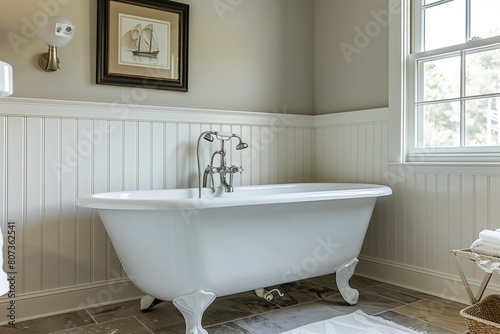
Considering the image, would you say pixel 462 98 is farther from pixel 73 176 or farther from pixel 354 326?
pixel 73 176

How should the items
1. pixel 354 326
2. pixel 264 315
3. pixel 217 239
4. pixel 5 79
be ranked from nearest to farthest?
pixel 5 79 → pixel 217 239 → pixel 354 326 → pixel 264 315

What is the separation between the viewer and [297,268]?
2141 millimetres

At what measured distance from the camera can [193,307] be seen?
1842mm

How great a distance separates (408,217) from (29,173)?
219 centimetres

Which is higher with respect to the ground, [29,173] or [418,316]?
[29,173]

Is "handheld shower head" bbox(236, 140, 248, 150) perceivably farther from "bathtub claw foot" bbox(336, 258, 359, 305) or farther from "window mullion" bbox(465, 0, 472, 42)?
"window mullion" bbox(465, 0, 472, 42)

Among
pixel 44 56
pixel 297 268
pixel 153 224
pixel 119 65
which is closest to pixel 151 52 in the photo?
pixel 119 65

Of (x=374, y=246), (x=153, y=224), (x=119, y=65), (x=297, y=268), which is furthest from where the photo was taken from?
(x=374, y=246)

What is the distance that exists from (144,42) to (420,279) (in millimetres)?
2188

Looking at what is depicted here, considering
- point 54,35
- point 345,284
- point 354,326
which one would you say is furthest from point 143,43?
point 354,326

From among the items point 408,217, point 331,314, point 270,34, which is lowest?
point 331,314

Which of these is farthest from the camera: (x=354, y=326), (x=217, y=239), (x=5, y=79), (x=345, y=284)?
(x=345, y=284)

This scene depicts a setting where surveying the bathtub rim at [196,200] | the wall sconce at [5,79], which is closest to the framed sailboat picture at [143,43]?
the bathtub rim at [196,200]

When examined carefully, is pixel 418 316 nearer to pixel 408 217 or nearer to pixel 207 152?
pixel 408 217
